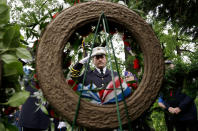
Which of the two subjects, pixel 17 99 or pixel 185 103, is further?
pixel 185 103

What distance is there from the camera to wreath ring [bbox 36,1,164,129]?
1.31 metres

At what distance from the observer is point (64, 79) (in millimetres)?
1383

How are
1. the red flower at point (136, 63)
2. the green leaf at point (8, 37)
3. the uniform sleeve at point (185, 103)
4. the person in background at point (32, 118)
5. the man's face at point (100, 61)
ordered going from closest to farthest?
the green leaf at point (8, 37), the red flower at point (136, 63), the person in background at point (32, 118), the man's face at point (100, 61), the uniform sleeve at point (185, 103)

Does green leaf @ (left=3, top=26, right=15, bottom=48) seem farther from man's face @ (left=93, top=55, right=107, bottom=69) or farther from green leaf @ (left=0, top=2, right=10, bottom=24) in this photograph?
man's face @ (left=93, top=55, right=107, bottom=69)

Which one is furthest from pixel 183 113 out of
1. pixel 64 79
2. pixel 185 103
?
pixel 64 79

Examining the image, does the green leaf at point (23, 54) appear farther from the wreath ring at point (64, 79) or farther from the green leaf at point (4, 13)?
the green leaf at point (4, 13)

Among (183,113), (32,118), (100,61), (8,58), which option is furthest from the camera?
(183,113)

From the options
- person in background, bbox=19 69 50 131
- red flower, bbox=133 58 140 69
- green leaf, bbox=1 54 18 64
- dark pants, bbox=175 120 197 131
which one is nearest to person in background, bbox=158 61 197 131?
dark pants, bbox=175 120 197 131

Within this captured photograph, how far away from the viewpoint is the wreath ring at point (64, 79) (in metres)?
1.31

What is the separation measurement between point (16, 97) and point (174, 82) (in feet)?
4.09

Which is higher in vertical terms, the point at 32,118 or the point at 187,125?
the point at 32,118

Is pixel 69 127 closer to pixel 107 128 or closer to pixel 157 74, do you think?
pixel 107 128

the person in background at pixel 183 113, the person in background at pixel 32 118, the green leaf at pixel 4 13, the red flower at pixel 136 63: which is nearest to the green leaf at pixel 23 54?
the green leaf at pixel 4 13

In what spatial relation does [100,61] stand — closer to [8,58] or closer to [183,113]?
[183,113]
